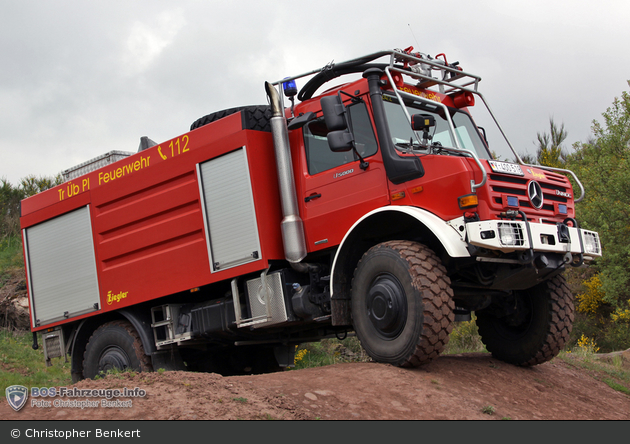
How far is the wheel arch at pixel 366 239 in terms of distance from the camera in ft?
21.0

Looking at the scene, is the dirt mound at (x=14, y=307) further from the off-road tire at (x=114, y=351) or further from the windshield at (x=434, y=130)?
the windshield at (x=434, y=130)

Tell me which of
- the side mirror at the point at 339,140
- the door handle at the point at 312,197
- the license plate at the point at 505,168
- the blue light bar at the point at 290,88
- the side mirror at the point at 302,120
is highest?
the blue light bar at the point at 290,88

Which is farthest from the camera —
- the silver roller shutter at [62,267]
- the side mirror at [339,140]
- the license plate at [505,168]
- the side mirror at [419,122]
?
the silver roller shutter at [62,267]

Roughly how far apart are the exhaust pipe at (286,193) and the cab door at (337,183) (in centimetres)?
11

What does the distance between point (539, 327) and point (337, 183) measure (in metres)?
2.83

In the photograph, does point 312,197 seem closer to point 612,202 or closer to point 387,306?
point 387,306

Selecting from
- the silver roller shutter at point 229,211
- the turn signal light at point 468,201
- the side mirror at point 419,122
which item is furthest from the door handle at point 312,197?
the turn signal light at point 468,201

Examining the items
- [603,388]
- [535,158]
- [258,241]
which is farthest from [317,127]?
[535,158]

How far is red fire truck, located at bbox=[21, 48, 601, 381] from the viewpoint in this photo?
6020 millimetres

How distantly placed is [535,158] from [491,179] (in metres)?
20.0

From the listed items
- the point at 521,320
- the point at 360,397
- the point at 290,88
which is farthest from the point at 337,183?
the point at 521,320

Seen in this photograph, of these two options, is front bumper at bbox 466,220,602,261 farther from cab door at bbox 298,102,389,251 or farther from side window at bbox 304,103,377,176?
side window at bbox 304,103,377,176

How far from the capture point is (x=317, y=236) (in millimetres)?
7016

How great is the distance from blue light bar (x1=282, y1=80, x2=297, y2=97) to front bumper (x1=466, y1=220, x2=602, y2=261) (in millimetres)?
2832
